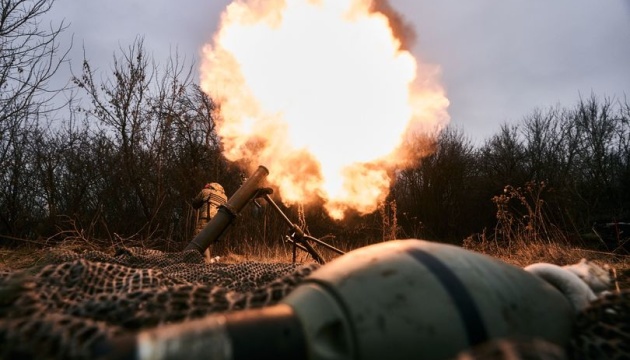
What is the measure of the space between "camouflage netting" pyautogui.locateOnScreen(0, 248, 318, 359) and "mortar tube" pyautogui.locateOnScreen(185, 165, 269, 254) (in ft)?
8.98

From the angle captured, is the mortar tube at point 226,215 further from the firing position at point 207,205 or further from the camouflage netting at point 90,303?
the camouflage netting at point 90,303

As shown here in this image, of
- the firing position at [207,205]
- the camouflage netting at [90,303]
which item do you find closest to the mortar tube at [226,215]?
the firing position at [207,205]

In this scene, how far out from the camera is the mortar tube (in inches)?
229

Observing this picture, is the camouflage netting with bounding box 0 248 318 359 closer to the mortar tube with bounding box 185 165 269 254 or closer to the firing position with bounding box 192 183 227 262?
the mortar tube with bounding box 185 165 269 254

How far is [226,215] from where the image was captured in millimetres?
5871

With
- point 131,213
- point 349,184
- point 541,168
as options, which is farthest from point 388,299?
point 541,168

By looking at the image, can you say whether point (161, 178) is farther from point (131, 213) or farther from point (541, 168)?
point (541, 168)

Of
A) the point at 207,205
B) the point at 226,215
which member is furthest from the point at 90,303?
the point at 207,205

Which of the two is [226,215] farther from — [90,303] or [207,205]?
[90,303]

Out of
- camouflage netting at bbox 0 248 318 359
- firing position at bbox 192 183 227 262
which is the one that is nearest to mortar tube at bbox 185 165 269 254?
firing position at bbox 192 183 227 262

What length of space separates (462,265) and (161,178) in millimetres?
14845

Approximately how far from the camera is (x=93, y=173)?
53.9ft

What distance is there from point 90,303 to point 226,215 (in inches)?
154

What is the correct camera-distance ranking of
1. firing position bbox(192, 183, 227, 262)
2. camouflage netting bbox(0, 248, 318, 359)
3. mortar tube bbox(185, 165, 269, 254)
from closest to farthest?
camouflage netting bbox(0, 248, 318, 359) < mortar tube bbox(185, 165, 269, 254) < firing position bbox(192, 183, 227, 262)
